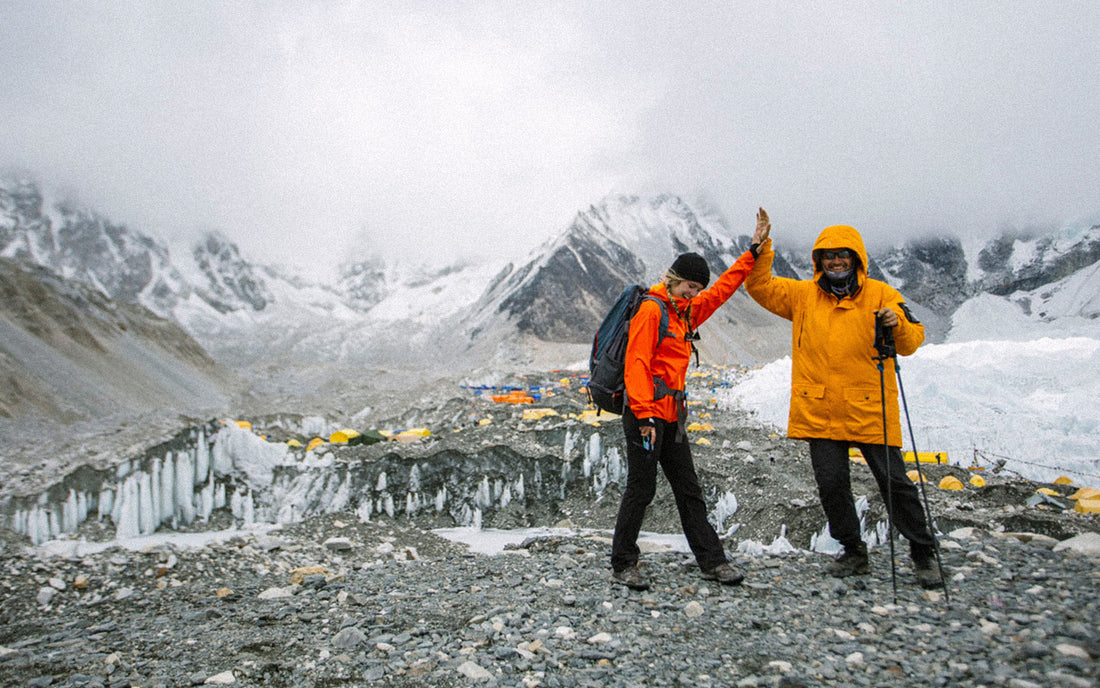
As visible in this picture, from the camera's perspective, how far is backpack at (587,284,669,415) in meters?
3.84

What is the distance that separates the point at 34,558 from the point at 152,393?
32271 mm

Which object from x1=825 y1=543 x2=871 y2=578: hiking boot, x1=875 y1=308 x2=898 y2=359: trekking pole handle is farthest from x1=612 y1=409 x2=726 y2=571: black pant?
x1=875 y1=308 x2=898 y2=359: trekking pole handle

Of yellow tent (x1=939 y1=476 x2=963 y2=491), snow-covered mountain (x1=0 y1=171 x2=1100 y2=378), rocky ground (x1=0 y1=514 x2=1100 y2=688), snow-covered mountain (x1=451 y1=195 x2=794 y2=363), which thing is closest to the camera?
rocky ground (x1=0 y1=514 x2=1100 y2=688)

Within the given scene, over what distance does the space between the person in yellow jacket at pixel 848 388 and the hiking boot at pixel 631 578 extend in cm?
131

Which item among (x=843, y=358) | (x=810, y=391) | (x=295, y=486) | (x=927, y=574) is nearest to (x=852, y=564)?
(x=927, y=574)

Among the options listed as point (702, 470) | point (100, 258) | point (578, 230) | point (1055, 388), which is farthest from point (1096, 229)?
point (100, 258)

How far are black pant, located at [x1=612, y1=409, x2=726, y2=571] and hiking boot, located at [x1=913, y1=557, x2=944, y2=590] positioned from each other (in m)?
1.17

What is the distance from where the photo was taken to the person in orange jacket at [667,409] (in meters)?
3.70

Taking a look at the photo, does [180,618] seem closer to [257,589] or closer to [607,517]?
[257,589]

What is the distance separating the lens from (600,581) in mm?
4031

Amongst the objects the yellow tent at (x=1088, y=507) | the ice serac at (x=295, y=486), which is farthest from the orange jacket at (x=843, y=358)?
the ice serac at (x=295, y=486)

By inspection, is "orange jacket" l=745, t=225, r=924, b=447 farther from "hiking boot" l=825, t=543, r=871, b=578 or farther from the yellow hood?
"hiking boot" l=825, t=543, r=871, b=578

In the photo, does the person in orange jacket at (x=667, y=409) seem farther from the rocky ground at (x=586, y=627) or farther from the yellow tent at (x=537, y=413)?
the yellow tent at (x=537, y=413)

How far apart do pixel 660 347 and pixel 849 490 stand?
5.12ft
